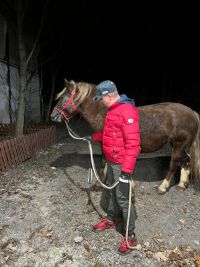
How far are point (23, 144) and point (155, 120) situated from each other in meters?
3.69

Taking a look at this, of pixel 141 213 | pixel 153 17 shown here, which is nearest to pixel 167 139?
pixel 141 213

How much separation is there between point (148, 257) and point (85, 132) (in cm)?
806

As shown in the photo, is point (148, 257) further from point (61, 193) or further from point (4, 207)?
point (4, 207)

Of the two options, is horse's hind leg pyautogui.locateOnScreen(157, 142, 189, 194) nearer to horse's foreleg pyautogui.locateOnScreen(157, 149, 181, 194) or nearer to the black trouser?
horse's foreleg pyautogui.locateOnScreen(157, 149, 181, 194)

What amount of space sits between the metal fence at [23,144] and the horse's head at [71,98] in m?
1.91

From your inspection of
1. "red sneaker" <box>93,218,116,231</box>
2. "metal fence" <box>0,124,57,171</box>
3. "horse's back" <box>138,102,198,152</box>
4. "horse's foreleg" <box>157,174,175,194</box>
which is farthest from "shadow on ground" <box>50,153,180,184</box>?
"red sneaker" <box>93,218,116,231</box>

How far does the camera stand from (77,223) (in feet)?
13.7

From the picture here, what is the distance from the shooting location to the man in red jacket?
306 centimetres

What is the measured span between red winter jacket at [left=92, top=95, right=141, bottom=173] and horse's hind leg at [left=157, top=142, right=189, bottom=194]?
6.83 ft

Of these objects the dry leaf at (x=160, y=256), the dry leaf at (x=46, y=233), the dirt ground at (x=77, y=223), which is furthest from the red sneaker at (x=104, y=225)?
the dry leaf at (x=160, y=256)

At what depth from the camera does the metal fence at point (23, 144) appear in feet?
20.7

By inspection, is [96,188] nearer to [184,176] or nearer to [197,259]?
[184,176]

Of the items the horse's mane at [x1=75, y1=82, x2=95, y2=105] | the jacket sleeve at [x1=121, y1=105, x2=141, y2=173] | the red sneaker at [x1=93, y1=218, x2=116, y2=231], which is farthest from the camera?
the horse's mane at [x1=75, y1=82, x2=95, y2=105]

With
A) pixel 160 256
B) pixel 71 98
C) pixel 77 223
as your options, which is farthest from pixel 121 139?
pixel 71 98
